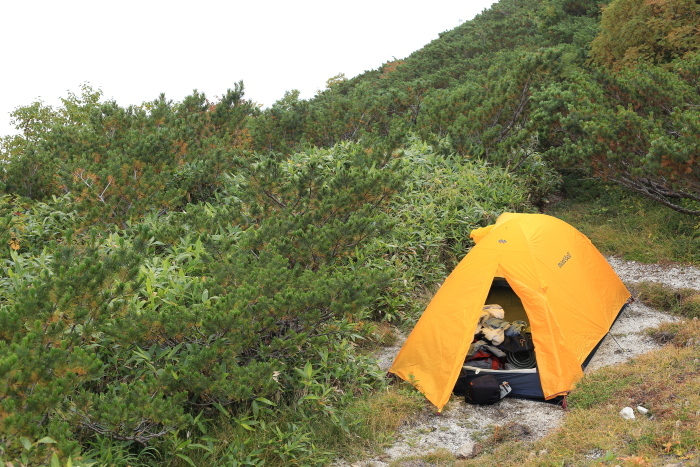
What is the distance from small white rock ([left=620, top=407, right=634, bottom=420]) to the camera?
535 centimetres

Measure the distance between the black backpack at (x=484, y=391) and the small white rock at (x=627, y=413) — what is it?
1274 millimetres

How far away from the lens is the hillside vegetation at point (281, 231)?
14.6ft

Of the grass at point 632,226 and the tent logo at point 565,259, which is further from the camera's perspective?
the grass at point 632,226

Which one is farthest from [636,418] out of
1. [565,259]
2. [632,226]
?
[632,226]

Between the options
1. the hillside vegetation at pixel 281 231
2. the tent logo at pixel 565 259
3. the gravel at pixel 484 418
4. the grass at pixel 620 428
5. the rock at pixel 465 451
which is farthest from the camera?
the tent logo at pixel 565 259

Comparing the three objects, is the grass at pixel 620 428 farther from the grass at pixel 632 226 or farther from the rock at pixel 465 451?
the grass at pixel 632 226

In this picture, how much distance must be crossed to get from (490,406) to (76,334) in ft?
14.0

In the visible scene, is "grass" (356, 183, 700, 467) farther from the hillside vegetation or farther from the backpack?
the hillside vegetation

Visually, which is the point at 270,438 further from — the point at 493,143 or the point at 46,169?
the point at 493,143

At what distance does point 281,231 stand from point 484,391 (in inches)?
113

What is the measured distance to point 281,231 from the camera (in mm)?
6535

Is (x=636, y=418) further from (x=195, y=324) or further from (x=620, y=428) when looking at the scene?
(x=195, y=324)

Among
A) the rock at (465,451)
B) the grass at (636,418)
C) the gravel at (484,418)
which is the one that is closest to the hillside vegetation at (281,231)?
the gravel at (484,418)

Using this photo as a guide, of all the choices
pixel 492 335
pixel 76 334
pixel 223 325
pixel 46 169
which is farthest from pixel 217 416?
pixel 46 169
